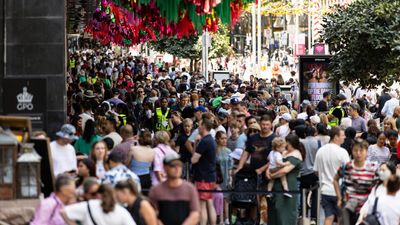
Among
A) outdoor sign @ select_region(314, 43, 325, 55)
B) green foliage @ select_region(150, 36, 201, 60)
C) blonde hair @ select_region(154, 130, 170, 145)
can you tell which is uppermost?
green foliage @ select_region(150, 36, 201, 60)

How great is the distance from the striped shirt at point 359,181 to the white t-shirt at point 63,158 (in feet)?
11.7

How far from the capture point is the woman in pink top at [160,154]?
1850 centimetres

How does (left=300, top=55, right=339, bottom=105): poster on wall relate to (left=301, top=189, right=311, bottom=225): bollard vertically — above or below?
above

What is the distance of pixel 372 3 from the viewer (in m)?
29.8

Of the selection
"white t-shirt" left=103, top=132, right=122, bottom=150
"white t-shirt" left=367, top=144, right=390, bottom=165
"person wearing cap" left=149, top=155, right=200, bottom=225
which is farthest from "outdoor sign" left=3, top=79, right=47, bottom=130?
"white t-shirt" left=367, top=144, right=390, bottom=165

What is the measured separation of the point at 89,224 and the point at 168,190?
3.97 feet

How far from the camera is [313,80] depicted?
35.4 m

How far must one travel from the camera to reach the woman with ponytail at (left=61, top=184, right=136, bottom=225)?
1373 cm

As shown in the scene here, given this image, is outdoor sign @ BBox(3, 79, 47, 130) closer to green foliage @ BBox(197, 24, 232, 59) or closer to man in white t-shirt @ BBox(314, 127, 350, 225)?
man in white t-shirt @ BBox(314, 127, 350, 225)

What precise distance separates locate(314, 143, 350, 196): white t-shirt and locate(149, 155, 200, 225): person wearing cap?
455cm

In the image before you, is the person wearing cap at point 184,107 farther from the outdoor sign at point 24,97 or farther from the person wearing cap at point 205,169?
the outdoor sign at point 24,97

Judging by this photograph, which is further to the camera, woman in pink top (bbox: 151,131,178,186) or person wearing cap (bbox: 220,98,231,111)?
person wearing cap (bbox: 220,98,231,111)

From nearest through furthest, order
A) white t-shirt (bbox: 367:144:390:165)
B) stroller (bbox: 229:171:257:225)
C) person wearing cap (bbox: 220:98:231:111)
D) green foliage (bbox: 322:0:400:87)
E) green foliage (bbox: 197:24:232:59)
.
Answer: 1. stroller (bbox: 229:171:257:225)
2. white t-shirt (bbox: 367:144:390:165)
3. person wearing cap (bbox: 220:98:231:111)
4. green foliage (bbox: 322:0:400:87)
5. green foliage (bbox: 197:24:232:59)

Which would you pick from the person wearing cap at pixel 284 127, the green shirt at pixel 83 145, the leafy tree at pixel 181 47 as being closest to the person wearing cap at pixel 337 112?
the person wearing cap at pixel 284 127
